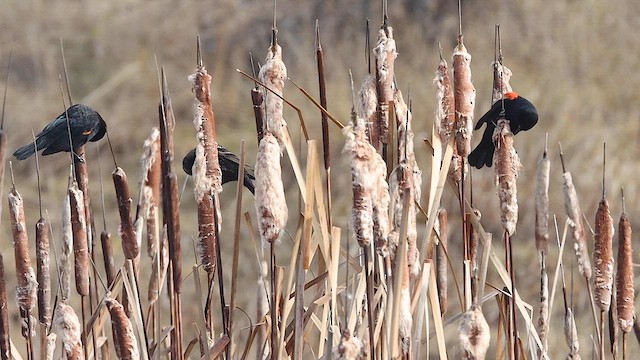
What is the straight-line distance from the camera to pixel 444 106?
920 mm

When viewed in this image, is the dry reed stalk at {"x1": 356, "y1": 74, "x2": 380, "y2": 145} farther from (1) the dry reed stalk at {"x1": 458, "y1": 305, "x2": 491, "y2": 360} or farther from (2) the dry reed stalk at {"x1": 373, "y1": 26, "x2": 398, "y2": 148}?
(1) the dry reed stalk at {"x1": 458, "y1": 305, "x2": 491, "y2": 360}

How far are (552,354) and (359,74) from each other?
153 cm

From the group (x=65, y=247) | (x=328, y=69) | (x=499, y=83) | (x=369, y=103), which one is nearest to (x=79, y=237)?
(x=65, y=247)

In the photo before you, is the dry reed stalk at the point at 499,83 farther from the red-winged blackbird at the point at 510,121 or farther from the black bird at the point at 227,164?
the black bird at the point at 227,164

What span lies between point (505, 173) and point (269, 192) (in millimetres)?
221

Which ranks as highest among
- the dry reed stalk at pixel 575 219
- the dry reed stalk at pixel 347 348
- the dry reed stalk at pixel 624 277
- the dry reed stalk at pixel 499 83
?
the dry reed stalk at pixel 499 83

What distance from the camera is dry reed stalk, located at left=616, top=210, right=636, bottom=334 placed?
93 centimetres

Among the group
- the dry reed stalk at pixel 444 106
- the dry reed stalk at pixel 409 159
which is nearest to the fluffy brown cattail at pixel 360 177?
the dry reed stalk at pixel 409 159

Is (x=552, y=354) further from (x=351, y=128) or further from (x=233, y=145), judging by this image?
(x=351, y=128)

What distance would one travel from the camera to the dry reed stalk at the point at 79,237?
2.93ft

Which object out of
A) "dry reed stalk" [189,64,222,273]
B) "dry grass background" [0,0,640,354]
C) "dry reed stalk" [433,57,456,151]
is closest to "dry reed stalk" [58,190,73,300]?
"dry reed stalk" [189,64,222,273]

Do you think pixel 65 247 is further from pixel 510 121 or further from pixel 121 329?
pixel 510 121

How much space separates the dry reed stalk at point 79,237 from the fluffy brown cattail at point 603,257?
1.53 ft

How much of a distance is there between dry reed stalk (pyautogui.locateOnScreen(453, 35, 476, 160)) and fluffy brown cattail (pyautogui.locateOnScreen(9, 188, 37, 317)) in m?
0.39
